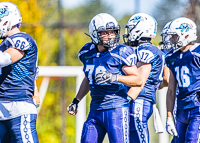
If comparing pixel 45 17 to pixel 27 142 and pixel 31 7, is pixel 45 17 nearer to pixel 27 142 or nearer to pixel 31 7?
pixel 31 7

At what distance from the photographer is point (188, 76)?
4.61 metres

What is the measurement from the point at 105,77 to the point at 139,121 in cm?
99

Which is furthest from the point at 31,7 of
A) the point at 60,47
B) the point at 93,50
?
the point at 93,50

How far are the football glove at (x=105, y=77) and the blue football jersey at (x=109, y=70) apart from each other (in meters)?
0.14

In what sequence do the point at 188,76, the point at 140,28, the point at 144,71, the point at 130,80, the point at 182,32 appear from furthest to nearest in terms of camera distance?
the point at 140,28 → the point at 182,32 → the point at 188,76 → the point at 144,71 → the point at 130,80

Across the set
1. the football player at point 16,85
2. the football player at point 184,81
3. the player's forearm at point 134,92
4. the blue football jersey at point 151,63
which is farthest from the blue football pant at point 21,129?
the football player at point 184,81

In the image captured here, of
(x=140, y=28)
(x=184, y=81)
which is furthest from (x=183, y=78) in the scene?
(x=140, y=28)

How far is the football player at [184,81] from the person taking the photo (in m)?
4.55

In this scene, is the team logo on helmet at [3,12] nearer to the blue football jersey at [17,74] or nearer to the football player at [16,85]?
the football player at [16,85]

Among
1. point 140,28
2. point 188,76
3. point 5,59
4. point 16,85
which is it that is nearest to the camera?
point 5,59

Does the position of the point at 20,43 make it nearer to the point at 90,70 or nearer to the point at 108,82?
the point at 90,70

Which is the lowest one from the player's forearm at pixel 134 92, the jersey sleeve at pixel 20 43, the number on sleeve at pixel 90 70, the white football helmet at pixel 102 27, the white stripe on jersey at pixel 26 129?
the white stripe on jersey at pixel 26 129

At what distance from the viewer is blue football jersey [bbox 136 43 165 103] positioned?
15.0 feet

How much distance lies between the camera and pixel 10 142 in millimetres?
4148
